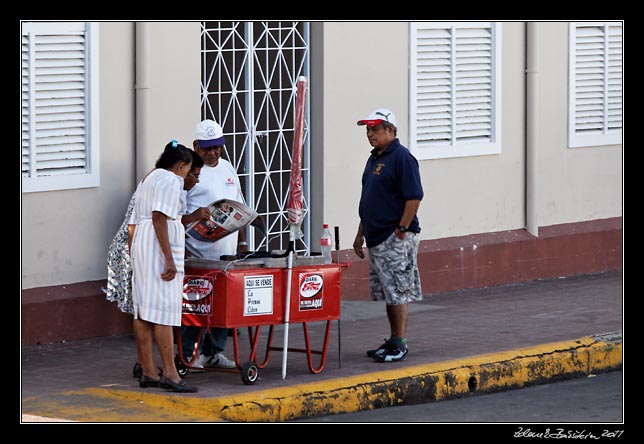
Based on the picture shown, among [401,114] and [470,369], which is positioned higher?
[401,114]

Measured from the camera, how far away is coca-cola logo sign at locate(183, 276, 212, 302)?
9.57 meters

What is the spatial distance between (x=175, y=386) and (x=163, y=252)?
85cm

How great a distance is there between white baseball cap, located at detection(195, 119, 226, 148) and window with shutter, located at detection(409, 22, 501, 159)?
153 inches

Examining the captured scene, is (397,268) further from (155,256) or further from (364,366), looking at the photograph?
(155,256)

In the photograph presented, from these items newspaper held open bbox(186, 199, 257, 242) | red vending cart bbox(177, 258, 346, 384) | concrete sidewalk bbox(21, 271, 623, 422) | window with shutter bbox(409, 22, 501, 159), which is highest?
window with shutter bbox(409, 22, 501, 159)

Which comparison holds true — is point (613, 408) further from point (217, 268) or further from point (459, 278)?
point (459, 278)

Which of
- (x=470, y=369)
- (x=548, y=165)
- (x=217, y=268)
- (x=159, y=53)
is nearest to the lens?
(x=217, y=268)

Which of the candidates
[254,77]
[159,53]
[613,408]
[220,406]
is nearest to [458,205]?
[254,77]

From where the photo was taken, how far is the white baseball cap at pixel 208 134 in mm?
10094

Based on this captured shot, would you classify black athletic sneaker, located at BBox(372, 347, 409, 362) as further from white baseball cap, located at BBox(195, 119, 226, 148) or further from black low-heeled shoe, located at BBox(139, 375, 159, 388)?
white baseball cap, located at BBox(195, 119, 226, 148)

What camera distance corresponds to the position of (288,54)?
12.9 meters

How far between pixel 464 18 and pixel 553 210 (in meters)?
2.32

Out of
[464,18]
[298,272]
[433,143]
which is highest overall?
[464,18]

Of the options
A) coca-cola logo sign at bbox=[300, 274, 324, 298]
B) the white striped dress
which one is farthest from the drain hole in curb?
the white striped dress
